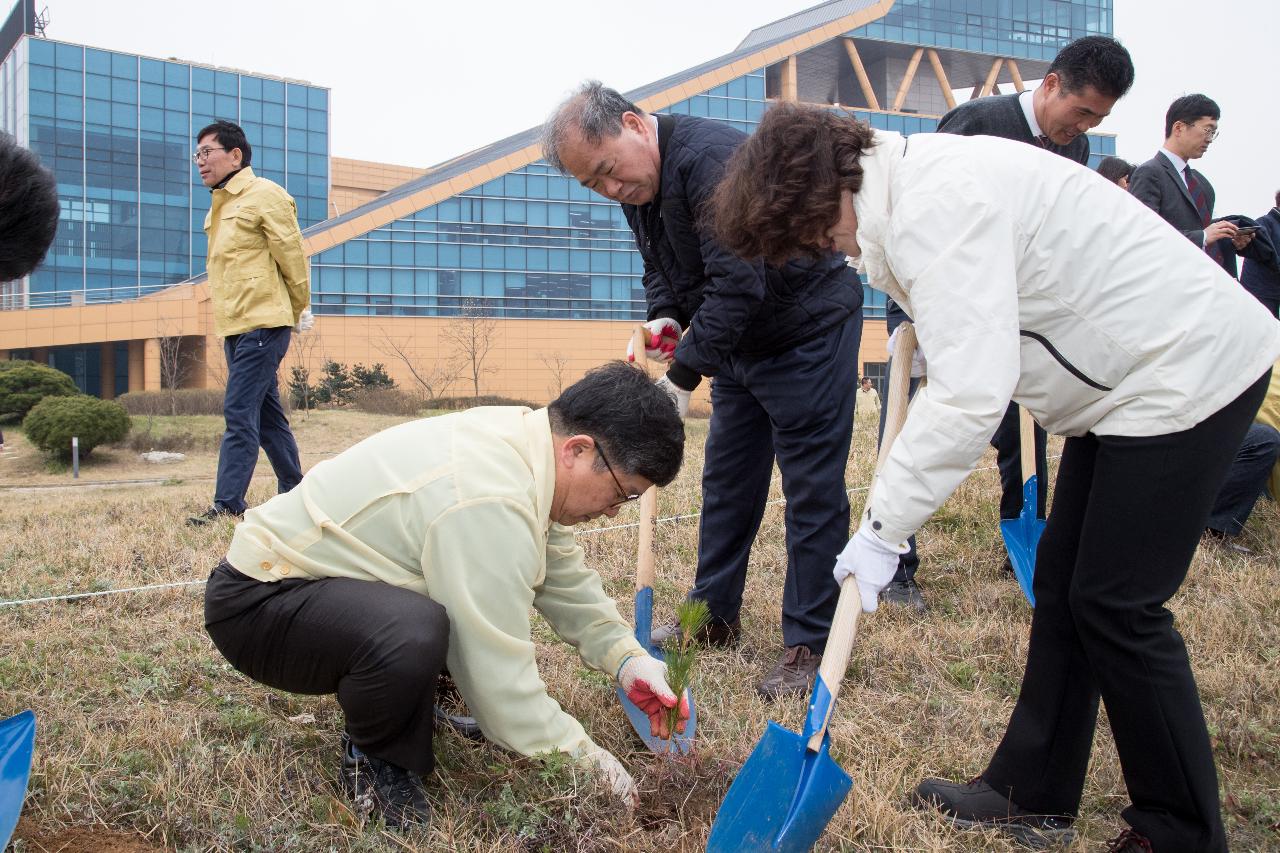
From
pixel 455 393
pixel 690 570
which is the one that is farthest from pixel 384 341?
pixel 690 570

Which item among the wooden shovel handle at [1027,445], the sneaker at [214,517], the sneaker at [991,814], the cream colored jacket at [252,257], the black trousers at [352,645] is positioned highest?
the cream colored jacket at [252,257]

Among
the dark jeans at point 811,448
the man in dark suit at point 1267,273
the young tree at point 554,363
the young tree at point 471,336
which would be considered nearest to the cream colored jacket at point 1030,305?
the dark jeans at point 811,448

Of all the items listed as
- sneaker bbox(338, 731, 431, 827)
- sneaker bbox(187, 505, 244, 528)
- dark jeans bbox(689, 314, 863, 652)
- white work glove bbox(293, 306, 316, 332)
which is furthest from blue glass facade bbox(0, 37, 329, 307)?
sneaker bbox(338, 731, 431, 827)

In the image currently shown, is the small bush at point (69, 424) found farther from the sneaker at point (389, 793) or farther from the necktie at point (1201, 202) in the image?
the necktie at point (1201, 202)

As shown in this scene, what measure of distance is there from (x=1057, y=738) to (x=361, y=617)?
158 centimetres

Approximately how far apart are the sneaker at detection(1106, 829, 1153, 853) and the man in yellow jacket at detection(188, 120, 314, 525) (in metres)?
4.77

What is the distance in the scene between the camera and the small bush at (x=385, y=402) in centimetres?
2241

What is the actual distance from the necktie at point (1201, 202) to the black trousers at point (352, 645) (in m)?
4.68

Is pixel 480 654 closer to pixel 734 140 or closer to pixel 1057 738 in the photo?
pixel 1057 738

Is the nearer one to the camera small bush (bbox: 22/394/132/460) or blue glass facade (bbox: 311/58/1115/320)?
small bush (bbox: 22/394/132/460)

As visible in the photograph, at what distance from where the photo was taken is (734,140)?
314 cm

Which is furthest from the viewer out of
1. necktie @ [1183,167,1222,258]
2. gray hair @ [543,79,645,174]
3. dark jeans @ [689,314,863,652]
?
necktie @ [1183,167,1222,258]

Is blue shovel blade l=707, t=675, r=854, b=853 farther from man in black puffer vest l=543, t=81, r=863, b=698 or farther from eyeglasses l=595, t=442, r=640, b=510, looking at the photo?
man in black puffer vest l=543, t=81, r=863, b=698

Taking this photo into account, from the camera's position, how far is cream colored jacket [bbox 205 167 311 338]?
18.6 feet
